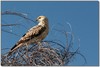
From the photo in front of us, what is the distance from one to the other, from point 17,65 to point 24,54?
0.83 ft

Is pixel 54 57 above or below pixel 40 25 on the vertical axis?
above

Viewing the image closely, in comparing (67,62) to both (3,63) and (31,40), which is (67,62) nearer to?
(3,63)

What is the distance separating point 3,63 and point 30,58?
0.34 m

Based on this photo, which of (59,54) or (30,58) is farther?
(59,54)

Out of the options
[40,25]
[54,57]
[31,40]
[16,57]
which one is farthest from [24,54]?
[40,25]

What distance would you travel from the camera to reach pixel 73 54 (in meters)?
4.14

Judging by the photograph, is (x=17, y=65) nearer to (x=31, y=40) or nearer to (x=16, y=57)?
(x=16, y=57)

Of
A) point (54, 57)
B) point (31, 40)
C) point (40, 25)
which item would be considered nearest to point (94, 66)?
point (54, 57)

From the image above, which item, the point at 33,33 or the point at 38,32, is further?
the point at 38,32

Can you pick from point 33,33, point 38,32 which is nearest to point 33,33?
point 33,33

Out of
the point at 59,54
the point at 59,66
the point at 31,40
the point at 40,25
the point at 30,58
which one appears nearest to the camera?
the point at 59,66

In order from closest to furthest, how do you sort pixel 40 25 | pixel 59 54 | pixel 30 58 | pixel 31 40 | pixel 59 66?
pixel 59 66 < pixel 30 58 < pixel 59 54 < pixel 31 40 < pixel 40 25

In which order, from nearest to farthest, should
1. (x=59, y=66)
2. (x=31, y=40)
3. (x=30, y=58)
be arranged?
(x=59, y=66), (x=30, y=58), (x=31, y=40)

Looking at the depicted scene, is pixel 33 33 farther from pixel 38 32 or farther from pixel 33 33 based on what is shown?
pixel 38 32
